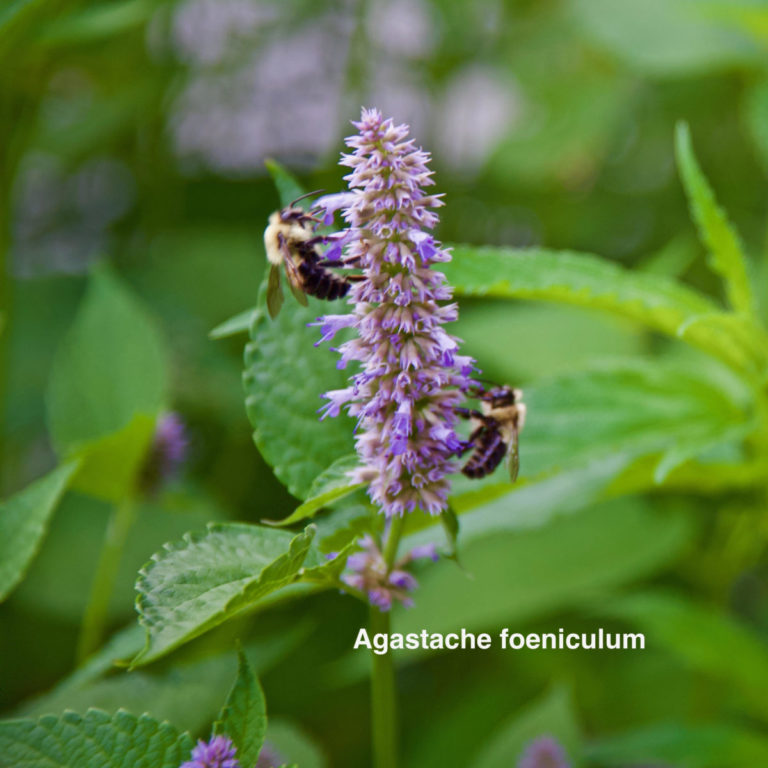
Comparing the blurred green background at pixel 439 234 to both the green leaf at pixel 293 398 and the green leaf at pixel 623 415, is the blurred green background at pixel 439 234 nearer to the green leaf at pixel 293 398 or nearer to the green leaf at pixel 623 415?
the green leaf at pixel 623 415

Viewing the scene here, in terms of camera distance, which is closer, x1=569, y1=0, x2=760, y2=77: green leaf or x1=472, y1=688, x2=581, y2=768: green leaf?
x1=472, y1=688, x2=581, y2=768: green leaf

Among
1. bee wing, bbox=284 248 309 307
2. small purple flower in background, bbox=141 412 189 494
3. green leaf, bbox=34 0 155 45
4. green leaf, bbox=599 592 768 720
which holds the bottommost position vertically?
green leaf, bbox=599 592 768 720

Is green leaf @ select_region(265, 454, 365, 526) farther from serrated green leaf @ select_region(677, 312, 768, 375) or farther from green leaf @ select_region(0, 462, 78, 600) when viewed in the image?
serrated green leaf @ select_region(677, 312, 768, 375)

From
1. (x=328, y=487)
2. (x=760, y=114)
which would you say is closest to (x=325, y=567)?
(x=328, y=487)

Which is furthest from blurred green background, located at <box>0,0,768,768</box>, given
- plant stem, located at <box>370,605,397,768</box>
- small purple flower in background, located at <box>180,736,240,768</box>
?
small purple flower in background, located at <box>180,736,240,768</box>

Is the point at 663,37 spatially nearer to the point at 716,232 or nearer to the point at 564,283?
the point at 716,232

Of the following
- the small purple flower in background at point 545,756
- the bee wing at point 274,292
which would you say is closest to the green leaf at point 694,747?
the small purple flower in background at point 545,756
